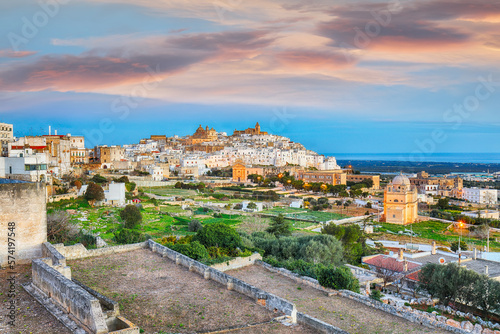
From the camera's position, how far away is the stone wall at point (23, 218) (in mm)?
9086

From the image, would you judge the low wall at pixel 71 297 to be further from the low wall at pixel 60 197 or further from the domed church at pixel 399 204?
the domed church at pixel 399 204

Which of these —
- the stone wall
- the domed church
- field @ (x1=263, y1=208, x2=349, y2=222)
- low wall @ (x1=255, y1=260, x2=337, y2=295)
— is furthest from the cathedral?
the stone wall

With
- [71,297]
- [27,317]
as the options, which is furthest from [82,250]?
[71,297]

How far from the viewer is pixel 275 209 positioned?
4172cm

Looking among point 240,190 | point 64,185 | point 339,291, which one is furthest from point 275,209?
point 339,291

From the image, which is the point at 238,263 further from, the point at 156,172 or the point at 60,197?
the point at 156,172

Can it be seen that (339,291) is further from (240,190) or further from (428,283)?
(240,190)

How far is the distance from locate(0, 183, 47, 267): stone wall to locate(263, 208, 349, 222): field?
91.5ft

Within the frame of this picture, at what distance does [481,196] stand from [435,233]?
39.5m

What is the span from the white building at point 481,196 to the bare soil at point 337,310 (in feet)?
205

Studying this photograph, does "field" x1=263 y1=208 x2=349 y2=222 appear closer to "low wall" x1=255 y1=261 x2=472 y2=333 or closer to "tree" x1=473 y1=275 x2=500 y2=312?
"tree" x1=473 y1=275 x2=500 y2=312

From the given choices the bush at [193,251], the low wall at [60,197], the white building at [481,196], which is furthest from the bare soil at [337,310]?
the white building at [481,196]

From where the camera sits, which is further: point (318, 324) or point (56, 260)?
point (56, 260)

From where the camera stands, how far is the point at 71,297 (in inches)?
272
